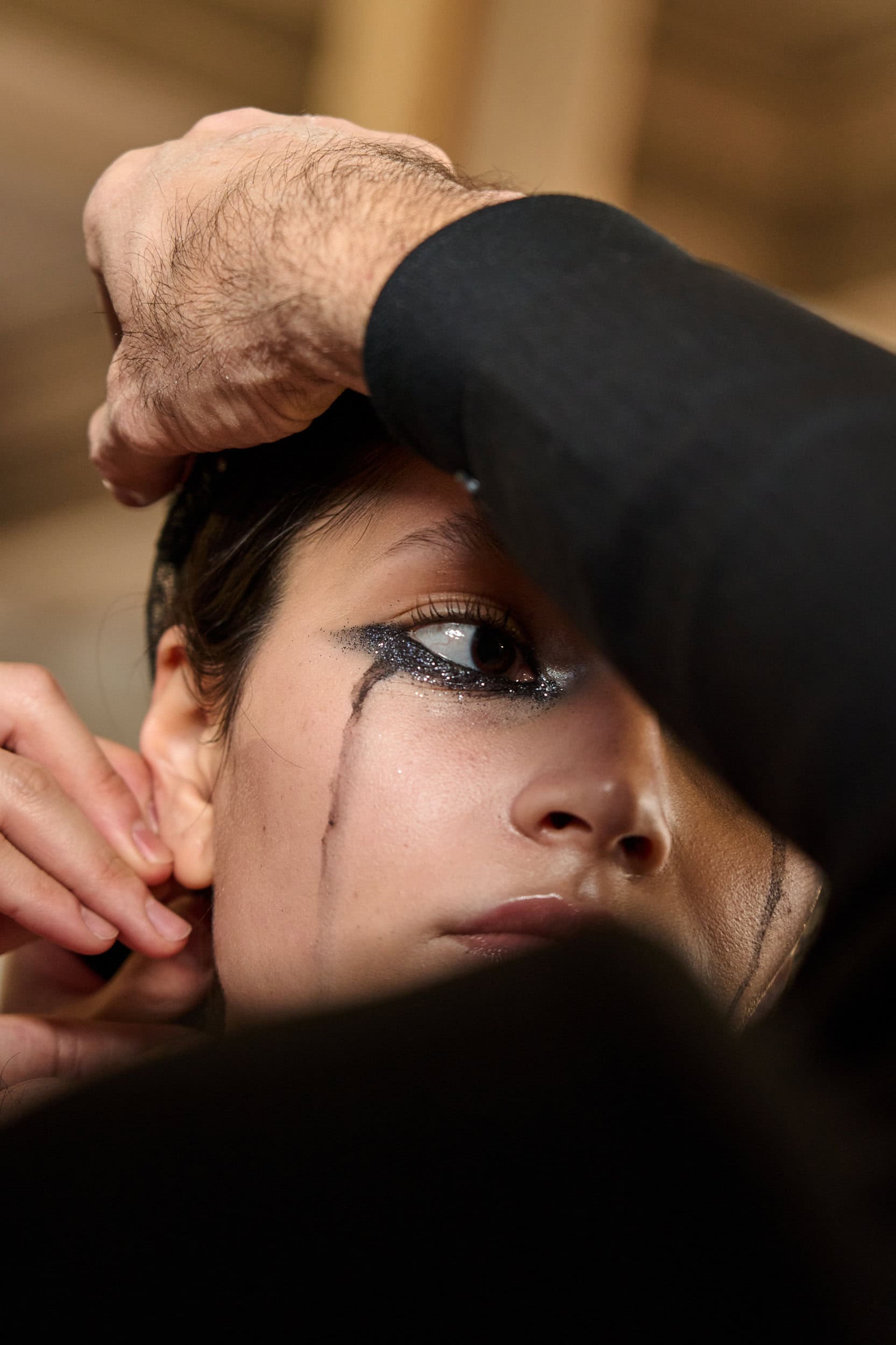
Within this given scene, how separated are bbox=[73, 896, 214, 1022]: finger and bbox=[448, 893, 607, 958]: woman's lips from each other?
462 mm

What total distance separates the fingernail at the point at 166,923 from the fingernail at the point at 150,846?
5 centimetres

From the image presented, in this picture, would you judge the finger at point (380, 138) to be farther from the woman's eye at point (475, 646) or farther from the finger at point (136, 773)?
the finger at point (136, 773)

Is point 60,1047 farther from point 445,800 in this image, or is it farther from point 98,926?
point 445,800

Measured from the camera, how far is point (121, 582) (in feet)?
10.4

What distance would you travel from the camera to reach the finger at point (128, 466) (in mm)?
1063

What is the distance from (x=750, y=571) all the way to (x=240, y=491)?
728 mm

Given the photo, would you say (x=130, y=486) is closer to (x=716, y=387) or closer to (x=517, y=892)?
(x=517, y=892)

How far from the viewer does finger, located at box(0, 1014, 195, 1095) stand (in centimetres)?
109

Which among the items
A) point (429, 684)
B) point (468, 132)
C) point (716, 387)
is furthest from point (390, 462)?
point (468, 132)

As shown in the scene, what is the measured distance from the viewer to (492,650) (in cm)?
99

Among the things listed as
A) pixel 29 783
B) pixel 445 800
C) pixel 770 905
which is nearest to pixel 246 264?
pixel 445 800

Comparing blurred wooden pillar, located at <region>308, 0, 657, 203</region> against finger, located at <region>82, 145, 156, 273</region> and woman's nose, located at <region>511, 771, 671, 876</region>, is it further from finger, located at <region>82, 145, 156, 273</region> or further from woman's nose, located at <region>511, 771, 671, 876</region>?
woman's nose, located at <region>511, 771, 671, 876</region>

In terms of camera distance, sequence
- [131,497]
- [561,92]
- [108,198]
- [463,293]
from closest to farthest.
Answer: [463,293], [108,198], [131,497], [561,92]

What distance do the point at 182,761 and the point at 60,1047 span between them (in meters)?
0.30
